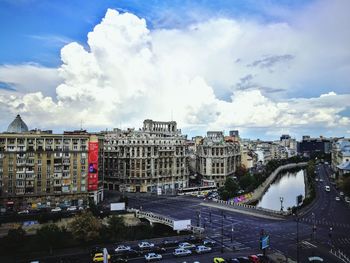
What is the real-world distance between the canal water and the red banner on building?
5627 cm

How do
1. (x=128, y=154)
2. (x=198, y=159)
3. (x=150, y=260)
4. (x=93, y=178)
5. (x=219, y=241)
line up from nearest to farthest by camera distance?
(x=150, y=260) → (x=219, y=241) → (x=93, y=178) → (x=128, y=154) → (x=198, y=159)

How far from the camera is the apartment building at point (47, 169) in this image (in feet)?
276

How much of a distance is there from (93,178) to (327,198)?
71.9 m

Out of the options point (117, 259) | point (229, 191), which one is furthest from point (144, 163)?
point (117, 259)

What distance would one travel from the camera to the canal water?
117200 mm

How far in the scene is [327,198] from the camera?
10800 centimetres

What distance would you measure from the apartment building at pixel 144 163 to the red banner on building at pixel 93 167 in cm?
2618

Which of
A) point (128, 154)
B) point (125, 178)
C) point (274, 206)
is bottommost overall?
point (274, 206)

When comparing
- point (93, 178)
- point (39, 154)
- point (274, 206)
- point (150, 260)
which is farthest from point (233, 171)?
point (150, 260)

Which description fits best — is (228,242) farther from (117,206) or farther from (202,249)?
(117,206)

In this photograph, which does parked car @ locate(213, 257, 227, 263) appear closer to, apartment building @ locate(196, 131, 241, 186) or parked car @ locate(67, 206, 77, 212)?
Answer: parked car @ locate(67, 206, 77, 212)

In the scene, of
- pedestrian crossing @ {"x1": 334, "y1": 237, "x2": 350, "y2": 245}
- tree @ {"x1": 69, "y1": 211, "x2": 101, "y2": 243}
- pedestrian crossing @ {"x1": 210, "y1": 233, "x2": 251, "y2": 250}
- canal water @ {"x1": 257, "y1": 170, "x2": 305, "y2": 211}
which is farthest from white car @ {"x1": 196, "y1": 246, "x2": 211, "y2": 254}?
canal water @ {"x1": 257, "y1": 170, "x2": 305, "y2": 211}

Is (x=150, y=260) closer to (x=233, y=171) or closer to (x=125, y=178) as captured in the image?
(x=125, y=178)

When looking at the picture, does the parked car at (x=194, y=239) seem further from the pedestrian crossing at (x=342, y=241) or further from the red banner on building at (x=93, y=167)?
the red banner on building at (x=93, y=167)
